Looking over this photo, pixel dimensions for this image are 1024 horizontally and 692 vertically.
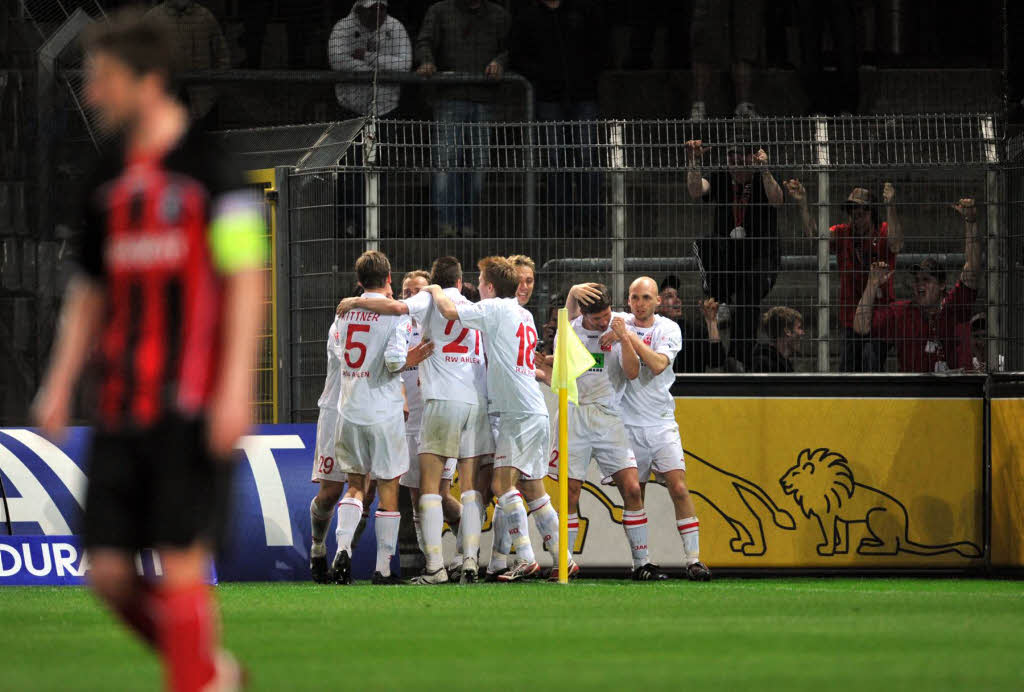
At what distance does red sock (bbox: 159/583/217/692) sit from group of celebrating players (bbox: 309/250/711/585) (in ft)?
23.7

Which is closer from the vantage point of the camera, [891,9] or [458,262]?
[458,262]

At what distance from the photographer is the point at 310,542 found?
40.7 feet

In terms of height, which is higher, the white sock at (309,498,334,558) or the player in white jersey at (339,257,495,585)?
the player in white jersey at (339,257,495,585)

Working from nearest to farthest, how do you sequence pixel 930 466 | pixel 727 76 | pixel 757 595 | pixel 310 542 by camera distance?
pixel 757 595 < pixel 310 542 < pixel 930 466 < pixel 727 76

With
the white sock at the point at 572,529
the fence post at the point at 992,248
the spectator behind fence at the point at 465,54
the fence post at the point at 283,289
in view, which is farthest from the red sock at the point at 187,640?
the fence post at the point at 992,248

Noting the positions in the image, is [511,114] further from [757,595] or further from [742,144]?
[757,595]

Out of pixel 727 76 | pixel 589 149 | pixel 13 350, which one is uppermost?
pixel 727 76

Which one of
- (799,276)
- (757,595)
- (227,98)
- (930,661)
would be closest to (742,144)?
(799,276)

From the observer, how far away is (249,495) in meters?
12.4

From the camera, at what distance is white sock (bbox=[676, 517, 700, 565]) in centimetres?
1245

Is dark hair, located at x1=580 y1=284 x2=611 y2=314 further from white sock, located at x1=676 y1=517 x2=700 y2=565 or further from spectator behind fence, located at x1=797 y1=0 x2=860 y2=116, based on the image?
spectator behind fence, located at x1=797 y1=0 x2=860 y2=116

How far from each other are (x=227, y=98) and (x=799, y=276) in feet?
20.5

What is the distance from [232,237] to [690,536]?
826 cm

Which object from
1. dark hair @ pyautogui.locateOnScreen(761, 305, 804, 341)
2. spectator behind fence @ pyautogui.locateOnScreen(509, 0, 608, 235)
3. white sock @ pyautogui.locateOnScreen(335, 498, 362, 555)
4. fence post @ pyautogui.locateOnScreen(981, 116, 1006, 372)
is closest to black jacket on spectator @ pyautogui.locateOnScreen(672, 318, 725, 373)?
dark hair @ pyautogui.locateOnScreen(761, 305, 804, 341)
